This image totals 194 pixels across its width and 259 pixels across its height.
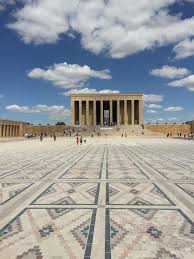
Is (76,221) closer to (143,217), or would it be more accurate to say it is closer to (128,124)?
(143,217)

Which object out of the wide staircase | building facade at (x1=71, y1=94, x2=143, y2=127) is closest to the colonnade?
the wide staircase

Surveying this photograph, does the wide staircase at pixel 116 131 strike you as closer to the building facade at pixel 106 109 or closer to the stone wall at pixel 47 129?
the building facade at pixel 106 109

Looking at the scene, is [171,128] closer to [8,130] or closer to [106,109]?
[106,109]

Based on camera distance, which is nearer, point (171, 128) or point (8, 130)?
point (8, 130)

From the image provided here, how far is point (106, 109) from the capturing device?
79.1 m

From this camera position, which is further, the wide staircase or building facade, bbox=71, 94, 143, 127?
building facade, bbox=71, 94, 143, 127

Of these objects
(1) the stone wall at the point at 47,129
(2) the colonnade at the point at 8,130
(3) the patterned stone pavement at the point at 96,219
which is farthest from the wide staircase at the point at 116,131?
(3) the patterned stone pavement at the point at 96,219

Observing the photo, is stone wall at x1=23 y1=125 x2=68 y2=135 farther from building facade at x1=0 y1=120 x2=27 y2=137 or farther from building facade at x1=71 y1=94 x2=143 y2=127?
building facade at x1=0 y1=120 x2=27 y2=137

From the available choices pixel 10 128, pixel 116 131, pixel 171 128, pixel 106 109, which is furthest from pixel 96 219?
pixel 106 109

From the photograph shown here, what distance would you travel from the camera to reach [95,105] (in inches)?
2908

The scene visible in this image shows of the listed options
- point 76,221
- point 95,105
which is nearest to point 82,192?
point 76,221

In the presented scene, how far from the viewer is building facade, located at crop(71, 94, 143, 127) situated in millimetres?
73312

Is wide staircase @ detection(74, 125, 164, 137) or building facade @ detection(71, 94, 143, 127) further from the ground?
building facade @ detection(71, 94, 143, 127)

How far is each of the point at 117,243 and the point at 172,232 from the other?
0.87 metres
